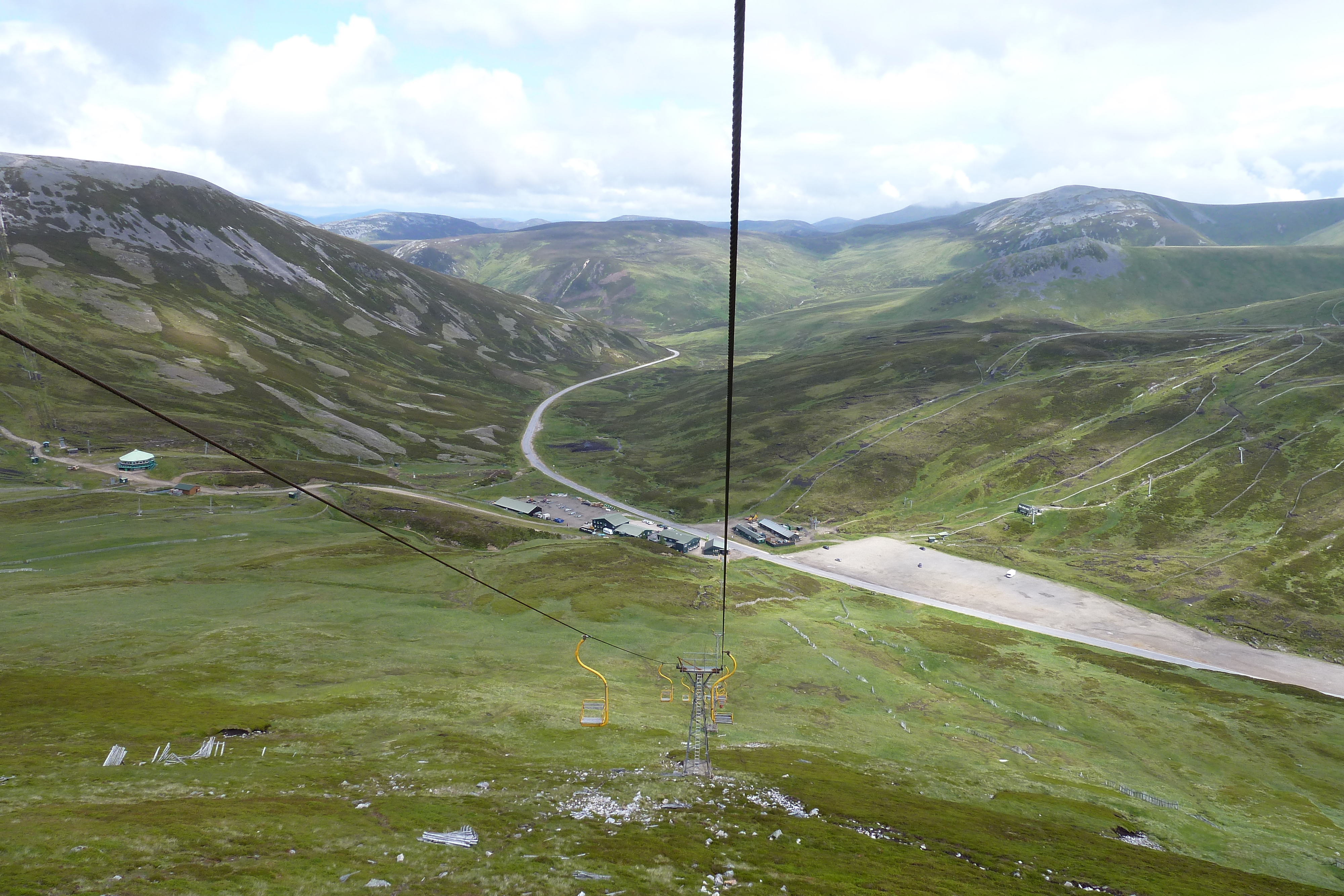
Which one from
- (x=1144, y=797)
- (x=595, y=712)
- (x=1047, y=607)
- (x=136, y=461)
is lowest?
(x=1047, y=607)

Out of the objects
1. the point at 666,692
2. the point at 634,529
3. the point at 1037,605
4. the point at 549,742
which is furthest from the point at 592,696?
the point at 1037,605

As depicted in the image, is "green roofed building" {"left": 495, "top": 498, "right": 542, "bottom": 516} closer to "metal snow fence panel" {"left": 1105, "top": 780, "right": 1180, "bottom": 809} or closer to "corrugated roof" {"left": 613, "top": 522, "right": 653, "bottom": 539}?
"corrugated roof" {"left": 613, "top": 522, "right": 653, "bottom": 539}

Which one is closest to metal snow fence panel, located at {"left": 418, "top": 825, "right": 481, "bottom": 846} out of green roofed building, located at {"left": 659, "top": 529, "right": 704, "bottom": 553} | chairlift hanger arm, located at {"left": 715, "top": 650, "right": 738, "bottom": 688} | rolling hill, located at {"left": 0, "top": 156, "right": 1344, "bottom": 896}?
rolling hill, located at {"left": 0, "top": 156, "right": 1344, "bottom": 896}

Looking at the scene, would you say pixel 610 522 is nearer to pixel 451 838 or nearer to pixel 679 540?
pixel 679 540

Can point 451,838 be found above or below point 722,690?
above

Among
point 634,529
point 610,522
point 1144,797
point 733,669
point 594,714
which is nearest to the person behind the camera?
point 1144,797

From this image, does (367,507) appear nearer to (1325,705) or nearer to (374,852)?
(374,852)

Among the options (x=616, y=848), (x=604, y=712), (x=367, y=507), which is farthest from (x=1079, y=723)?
(x=367, y=507)
